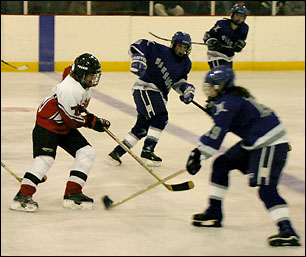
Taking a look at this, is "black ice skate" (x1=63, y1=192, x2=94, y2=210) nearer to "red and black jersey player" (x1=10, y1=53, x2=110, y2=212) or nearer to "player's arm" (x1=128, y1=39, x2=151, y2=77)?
"red and black jersey player" (x1=10, y1=53, x2=110, y2=212)

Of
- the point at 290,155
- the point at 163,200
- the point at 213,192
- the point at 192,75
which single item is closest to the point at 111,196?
the point at 163,200

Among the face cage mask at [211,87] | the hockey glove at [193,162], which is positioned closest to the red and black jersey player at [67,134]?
the face cage mask at [211,87]

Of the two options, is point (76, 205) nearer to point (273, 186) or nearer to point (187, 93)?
point (273, 186)

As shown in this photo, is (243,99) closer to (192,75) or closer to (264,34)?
(192,75)

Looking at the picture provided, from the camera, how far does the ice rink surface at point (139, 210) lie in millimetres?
3750

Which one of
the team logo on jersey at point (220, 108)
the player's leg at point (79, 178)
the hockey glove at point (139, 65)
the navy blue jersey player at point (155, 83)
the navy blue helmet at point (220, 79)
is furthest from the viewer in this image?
the navy blue jersey player at point (155, 83)

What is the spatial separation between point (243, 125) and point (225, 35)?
455 centimetres

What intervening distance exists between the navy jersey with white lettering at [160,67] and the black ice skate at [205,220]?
155 centimetres

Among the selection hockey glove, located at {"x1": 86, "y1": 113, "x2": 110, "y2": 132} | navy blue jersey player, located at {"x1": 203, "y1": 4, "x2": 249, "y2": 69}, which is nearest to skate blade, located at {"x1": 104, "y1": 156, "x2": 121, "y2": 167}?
hockey glove, located at {"x1": 86, "y1": 113, "x2": 110, "y2": 132}

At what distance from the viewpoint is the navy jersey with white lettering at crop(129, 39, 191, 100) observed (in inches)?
213

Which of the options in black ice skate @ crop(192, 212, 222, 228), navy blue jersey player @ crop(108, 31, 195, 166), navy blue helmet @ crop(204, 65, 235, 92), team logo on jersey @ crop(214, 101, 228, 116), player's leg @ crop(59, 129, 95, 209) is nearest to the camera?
team logo on jersey @ crop(214, 101, 228, 116)

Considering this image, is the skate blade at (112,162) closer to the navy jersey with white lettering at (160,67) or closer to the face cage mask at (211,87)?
the navy jersey with white lettering at (160,67)

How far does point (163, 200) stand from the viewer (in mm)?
4629

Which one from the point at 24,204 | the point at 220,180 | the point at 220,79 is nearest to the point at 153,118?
the point at 24,204
